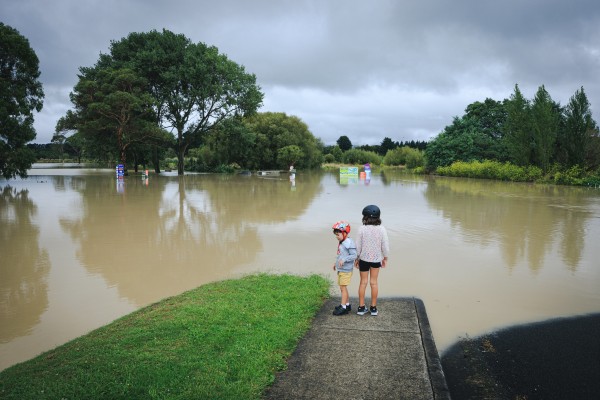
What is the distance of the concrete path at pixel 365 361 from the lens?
137 inches

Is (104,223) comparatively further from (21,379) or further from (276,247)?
(21,379)

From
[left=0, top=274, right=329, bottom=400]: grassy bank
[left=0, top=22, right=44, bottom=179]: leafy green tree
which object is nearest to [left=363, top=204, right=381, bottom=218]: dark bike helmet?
[left=0, top=274, right=329, bottom=400]: grassy bank

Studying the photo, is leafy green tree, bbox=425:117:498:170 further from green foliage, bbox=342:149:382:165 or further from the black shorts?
the black shorts

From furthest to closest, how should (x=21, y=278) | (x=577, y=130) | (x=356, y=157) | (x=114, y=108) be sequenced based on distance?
1. (x=356, y=157)
2. (x=114, y=108)
3. (x=577, y=130)
4. (x=21, y=278)

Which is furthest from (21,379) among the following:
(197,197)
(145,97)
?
(145,97)

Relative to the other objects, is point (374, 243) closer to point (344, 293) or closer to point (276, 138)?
point (344, 293)

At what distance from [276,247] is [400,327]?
17.9ft

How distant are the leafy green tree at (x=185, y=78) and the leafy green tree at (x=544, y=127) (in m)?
27.1

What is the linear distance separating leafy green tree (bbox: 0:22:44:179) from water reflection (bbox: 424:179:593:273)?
1114 inches

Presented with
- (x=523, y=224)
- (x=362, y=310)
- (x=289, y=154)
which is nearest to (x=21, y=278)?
(x=362, y=310)

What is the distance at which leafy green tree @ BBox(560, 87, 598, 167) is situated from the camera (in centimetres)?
3269

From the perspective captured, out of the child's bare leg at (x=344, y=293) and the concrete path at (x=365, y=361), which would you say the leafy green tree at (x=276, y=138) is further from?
the concrete path at (x=365, y=361)

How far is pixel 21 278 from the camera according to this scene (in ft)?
24.6

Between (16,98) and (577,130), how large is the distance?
144 ft
